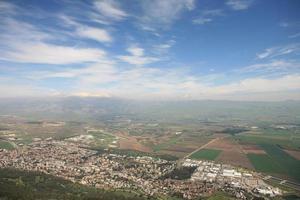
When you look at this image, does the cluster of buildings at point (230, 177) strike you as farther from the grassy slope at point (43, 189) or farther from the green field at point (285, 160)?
the grassy slope at point (43, 189)

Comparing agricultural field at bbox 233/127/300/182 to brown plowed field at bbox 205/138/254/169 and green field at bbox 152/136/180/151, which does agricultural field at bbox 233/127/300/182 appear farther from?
green field at bbox 152/136/180/151

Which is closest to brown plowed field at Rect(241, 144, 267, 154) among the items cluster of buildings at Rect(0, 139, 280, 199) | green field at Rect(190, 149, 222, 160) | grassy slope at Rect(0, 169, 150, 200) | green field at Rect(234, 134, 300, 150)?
green field at Rect(234, 134, 300, 150)

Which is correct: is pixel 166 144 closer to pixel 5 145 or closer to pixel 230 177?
pixel 230 177

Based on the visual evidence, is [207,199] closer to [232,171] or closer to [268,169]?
[232,171]

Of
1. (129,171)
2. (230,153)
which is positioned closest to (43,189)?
(129,171)

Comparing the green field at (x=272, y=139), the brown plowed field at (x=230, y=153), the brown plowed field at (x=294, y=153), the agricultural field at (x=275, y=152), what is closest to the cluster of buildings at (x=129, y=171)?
the brown plowed field at (x=230, y=153)

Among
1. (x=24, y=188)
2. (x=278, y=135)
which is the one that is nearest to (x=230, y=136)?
(x=278, y=135)
